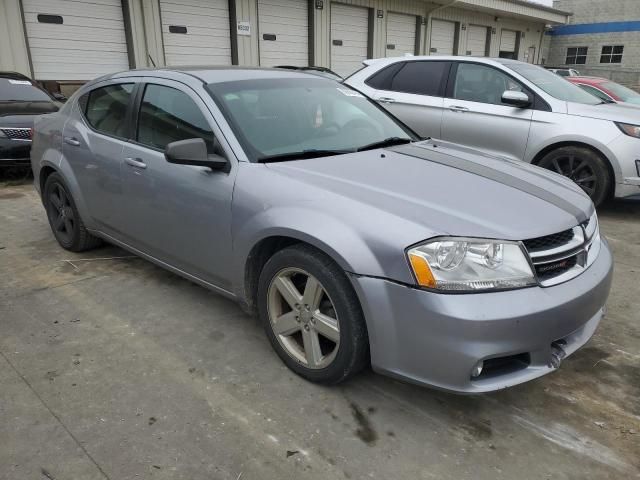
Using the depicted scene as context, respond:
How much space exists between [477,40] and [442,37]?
337cm

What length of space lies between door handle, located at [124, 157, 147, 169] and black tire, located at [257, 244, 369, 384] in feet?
4.07

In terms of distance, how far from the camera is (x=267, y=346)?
10.1 ft

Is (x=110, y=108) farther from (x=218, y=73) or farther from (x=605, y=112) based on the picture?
(x=605, y=112)

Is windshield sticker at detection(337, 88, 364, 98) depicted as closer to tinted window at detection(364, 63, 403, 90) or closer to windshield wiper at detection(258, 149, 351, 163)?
windshield wiper at detection(258, 149, 351, 163)

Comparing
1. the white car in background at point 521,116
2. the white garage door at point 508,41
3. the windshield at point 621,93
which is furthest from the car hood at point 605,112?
the white garage door at point 508,41

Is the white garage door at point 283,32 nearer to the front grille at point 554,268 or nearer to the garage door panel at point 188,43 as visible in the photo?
the garage door panel at point 188,43

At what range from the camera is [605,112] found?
5.52 m

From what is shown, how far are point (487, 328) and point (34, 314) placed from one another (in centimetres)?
285

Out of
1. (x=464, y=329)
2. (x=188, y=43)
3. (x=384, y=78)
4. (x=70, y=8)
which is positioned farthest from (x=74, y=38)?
(x=464, y=329)

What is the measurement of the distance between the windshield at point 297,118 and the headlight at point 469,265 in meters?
1.13

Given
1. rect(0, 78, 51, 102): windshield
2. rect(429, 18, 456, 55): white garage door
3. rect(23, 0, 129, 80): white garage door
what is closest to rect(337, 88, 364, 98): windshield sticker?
rect(0, 78, 51, 102): windshield

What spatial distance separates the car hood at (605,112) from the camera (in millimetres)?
5402

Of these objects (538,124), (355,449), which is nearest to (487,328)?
(355,449)

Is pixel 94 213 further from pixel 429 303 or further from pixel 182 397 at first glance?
pixel 429 303
